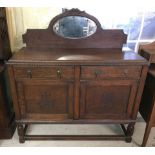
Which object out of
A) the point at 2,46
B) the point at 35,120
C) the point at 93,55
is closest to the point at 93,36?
the point at 93,55

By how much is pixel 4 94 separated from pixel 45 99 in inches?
17.0

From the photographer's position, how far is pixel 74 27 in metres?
1.55

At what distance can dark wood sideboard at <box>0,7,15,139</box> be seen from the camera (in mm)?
1484

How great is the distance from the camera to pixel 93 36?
1.57m

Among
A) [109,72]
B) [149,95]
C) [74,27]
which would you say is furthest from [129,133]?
[74,27]

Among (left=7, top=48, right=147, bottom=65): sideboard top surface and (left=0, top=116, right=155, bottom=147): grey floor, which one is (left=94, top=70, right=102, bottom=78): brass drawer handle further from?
(left=0, top=116, right=155, bottom=147): grey floor

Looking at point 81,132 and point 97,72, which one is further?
point 81,132

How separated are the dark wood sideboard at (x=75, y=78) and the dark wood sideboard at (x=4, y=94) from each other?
16cm

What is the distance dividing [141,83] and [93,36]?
0.60m

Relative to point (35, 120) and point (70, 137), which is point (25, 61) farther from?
point (70, 137)

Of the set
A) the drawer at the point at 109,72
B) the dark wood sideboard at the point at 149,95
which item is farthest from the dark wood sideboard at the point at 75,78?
the dark wood sideboard at the point at 149,95

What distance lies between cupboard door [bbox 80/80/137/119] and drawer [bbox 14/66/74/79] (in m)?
0.15

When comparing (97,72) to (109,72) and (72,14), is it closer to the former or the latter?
(109,72)

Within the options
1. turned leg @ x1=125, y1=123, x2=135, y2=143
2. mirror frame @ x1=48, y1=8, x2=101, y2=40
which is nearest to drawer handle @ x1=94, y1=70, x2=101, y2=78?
mirror frame @ x1=48, y1=8, x2=101, y2=40
